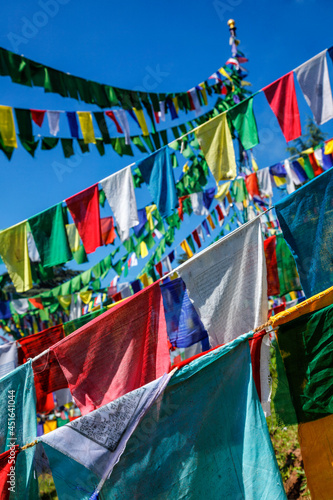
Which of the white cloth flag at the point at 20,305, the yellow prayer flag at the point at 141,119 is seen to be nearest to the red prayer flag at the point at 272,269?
the yellow prayer flag at the point at 141,119

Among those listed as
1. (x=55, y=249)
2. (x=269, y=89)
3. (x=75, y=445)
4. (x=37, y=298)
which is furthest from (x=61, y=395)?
(x=37, y=298)

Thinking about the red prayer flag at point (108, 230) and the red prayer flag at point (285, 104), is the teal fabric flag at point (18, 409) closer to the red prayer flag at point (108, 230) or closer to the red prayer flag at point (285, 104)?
the red prayer flag at point (285, 104)

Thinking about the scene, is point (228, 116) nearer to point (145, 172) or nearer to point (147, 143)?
point (145, 172)

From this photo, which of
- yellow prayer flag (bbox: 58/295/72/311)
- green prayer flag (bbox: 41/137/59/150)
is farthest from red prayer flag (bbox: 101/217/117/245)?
yellow prayer flag (bbox: 58/295/72/311)

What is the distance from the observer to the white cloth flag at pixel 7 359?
15.9ft

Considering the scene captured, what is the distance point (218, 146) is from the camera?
5043 mm

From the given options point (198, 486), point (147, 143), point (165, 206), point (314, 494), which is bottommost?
point (314, 494)

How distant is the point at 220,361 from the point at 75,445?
0.95 metres

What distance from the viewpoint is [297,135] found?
4.89 meters

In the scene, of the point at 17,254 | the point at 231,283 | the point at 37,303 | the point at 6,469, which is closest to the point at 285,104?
the point at 231,283

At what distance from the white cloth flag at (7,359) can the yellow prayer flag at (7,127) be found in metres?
2.64

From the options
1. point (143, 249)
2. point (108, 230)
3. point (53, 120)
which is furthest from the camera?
point (143, 249)

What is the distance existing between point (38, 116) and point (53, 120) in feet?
0.82

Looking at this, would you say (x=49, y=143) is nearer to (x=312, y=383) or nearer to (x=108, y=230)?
(x=108, y=230)
